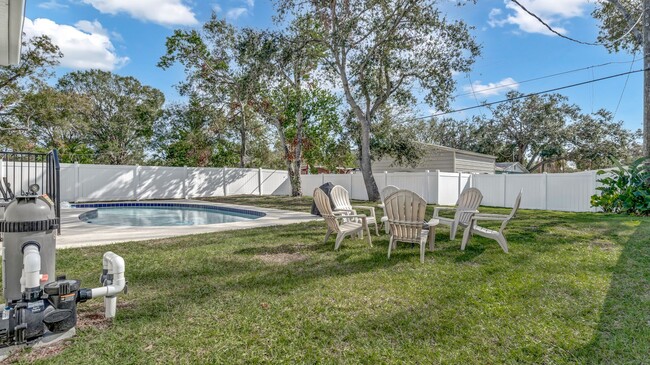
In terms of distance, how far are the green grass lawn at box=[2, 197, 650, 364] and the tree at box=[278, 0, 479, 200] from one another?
886 centimetres

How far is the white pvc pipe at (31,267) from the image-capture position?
189 cm

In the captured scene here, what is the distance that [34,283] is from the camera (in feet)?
6.36

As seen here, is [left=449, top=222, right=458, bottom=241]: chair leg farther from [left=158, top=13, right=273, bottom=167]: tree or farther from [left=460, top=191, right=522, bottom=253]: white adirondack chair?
[left=158, top=13, right=273, bottom=167]: tree

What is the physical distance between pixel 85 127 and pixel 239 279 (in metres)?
20.2

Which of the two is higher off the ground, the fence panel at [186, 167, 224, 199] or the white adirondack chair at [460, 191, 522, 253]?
the fence panel at [186, 167, 224, 199]

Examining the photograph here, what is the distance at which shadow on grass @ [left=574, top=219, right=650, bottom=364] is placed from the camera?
208 centimetres

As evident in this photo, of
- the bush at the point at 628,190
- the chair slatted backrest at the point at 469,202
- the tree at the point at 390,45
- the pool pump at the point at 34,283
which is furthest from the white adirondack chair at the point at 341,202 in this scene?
the bush at the point at 628,190

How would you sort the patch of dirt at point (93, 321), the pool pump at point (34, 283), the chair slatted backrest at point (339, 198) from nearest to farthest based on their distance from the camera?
the pool pump at point (34, 283) < the patch of dirt at point (93, 321) < the chair slatted backrest at point (339, 198)

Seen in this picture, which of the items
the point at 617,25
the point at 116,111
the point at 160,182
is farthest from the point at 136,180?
the point at 617,25

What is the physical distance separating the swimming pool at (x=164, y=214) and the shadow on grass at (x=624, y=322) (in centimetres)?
830

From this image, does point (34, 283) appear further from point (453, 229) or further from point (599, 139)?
point (599, 139)

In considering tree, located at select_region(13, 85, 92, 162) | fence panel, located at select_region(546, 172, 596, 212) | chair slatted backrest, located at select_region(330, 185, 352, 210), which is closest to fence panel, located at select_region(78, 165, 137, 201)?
tree, located at select_region(13, 85, 92, 162)

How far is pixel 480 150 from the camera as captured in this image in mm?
27812

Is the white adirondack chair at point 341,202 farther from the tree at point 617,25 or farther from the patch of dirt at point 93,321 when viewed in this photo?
the tree at point 617,25
